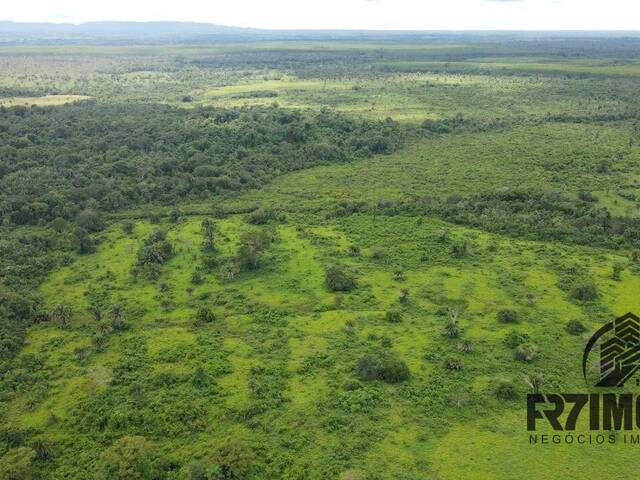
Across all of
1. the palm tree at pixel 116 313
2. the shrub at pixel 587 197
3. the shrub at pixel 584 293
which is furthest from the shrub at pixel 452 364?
the shrub at pixel 587 197

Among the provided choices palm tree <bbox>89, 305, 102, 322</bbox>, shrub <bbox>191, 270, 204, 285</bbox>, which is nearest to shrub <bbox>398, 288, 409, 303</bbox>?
shrub <bbox>191, 270, 204, 285</bbox>

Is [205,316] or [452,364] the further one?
[205,316]

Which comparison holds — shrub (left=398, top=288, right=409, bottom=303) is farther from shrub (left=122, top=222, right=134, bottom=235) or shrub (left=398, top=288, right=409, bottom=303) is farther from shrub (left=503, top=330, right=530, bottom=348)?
shrub (left=122, top=222, right=134, bottom=235)

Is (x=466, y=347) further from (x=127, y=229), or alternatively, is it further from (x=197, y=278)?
(x=127, y=229)

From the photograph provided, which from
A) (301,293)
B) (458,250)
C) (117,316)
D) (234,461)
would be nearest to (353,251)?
(301,293)

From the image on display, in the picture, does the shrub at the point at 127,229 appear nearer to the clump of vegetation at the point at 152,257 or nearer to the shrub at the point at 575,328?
the clump of vegetation at the point at 152,257

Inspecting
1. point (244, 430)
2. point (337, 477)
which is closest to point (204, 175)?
point (244, 430)
